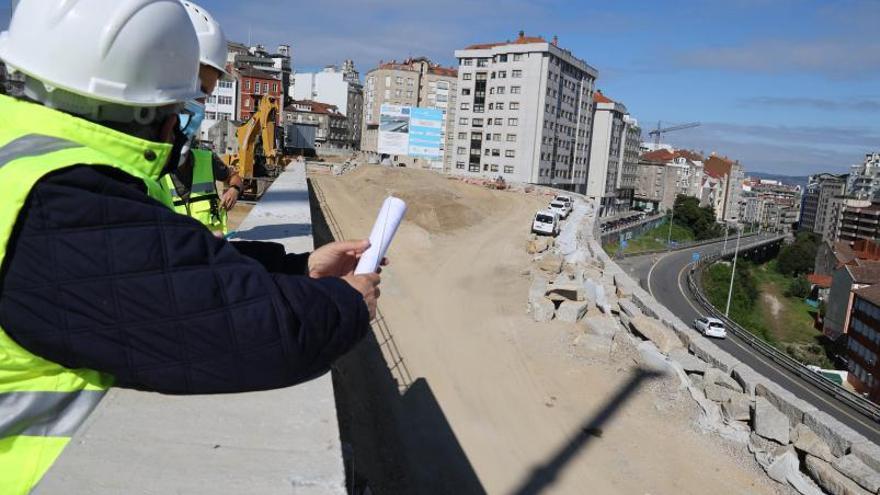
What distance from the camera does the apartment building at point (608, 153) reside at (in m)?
86.2

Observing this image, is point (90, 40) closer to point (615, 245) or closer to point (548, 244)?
point (548, 244)

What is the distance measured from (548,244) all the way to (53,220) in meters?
20.7

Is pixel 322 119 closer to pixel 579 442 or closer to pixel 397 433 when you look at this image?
pixel 397 433

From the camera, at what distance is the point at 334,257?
6.97 feet

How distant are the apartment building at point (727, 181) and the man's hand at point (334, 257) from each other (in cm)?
15055

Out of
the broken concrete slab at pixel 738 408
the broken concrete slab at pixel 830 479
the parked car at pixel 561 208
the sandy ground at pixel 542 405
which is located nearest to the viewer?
the broken concrete slab at pixel 830 479

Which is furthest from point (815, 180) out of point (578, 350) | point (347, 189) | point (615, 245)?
point (578, 350)

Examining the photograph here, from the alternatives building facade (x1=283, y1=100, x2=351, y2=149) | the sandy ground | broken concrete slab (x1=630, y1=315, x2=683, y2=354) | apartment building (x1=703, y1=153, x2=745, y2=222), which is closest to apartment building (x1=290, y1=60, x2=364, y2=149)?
building facade (x1=283, y1=100, x2=351, y2=149)

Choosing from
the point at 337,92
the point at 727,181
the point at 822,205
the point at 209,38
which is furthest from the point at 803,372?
the point at 822,205

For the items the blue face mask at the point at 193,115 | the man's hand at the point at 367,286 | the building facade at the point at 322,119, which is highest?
the building facade at the point at 322,119

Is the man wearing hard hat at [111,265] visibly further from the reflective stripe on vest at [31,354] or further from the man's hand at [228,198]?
the man's hand at [228,198]

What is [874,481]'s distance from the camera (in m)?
5.18

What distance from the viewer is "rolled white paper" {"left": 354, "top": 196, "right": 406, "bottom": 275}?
78.1 inches

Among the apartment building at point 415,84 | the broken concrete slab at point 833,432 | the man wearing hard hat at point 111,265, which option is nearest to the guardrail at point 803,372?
the broken concrete slab at point 833,432
